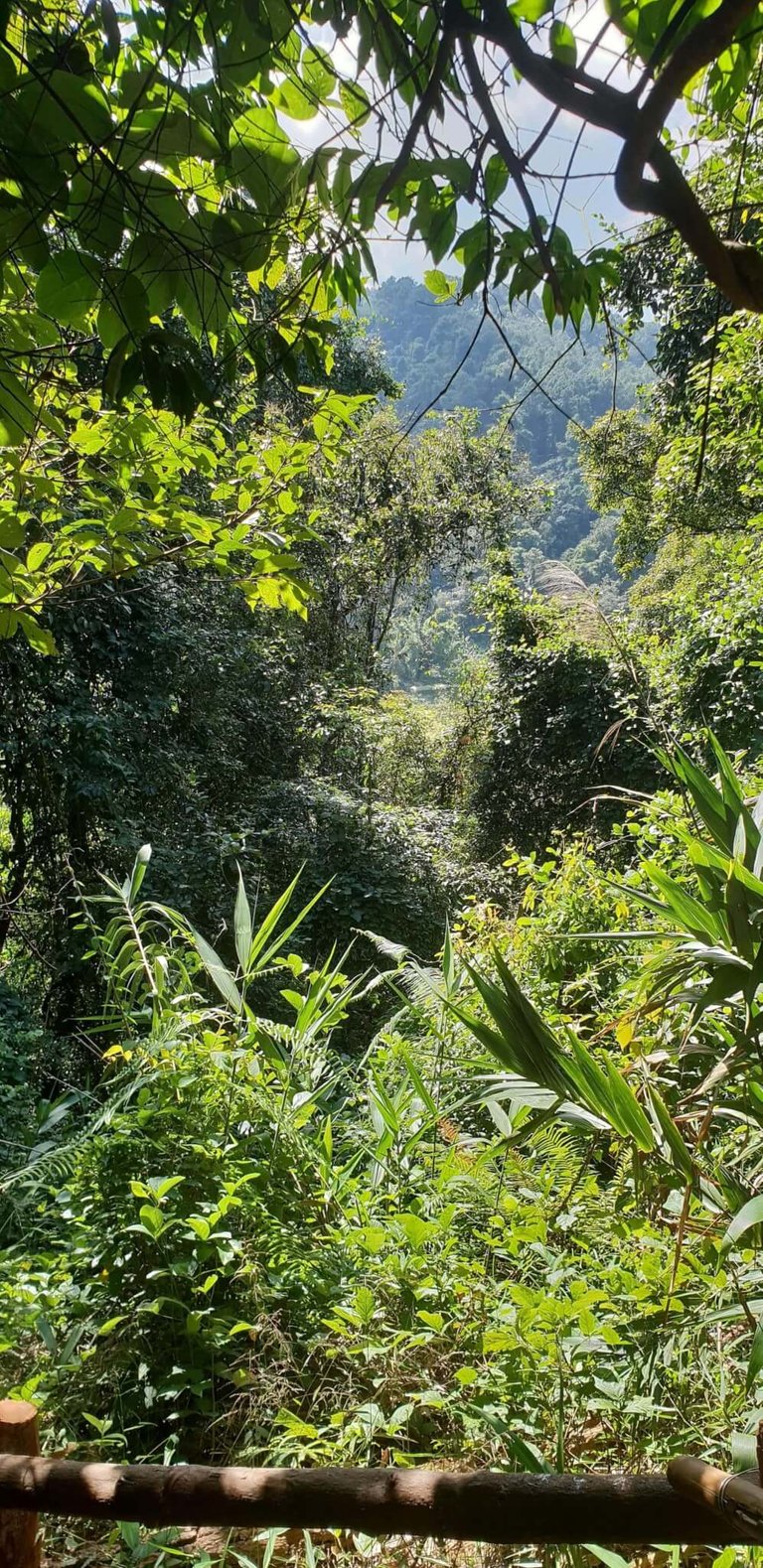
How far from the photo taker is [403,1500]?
913 millimetres

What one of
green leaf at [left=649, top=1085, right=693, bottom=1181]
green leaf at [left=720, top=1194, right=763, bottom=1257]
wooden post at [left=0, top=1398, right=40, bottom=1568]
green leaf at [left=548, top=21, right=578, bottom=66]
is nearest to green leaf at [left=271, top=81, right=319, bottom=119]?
green leaf at [left=548, top=21, right=578, bottom=66]

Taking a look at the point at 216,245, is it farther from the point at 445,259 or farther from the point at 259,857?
the point at 259,857

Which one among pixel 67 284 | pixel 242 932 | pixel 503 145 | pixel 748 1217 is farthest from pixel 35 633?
pixel 748 1217

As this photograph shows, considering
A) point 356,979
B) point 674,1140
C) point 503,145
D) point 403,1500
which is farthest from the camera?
point 356,979

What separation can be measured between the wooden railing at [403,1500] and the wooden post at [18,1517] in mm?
107

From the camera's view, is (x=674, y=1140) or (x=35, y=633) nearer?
(x=674, y=1140)

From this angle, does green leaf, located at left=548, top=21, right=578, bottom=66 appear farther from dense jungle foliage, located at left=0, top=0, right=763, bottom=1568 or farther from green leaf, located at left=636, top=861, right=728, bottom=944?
green leaf, located at left=636, top=861, right=728, bottom=944

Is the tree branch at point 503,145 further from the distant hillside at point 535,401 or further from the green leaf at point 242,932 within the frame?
the distant hillside at point 535,401

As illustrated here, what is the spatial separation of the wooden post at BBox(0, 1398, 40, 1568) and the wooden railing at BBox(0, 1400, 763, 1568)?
0.35 feet

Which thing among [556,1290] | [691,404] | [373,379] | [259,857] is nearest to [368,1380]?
[556,1290]

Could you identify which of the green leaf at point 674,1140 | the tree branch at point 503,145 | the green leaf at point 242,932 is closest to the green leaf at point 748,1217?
the green leaf at point 674,1140

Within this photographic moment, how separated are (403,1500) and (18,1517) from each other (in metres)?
0.55

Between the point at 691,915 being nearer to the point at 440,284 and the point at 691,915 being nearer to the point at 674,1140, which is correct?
the point at 674,1140

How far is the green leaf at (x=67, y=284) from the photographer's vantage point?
3.80 feet
